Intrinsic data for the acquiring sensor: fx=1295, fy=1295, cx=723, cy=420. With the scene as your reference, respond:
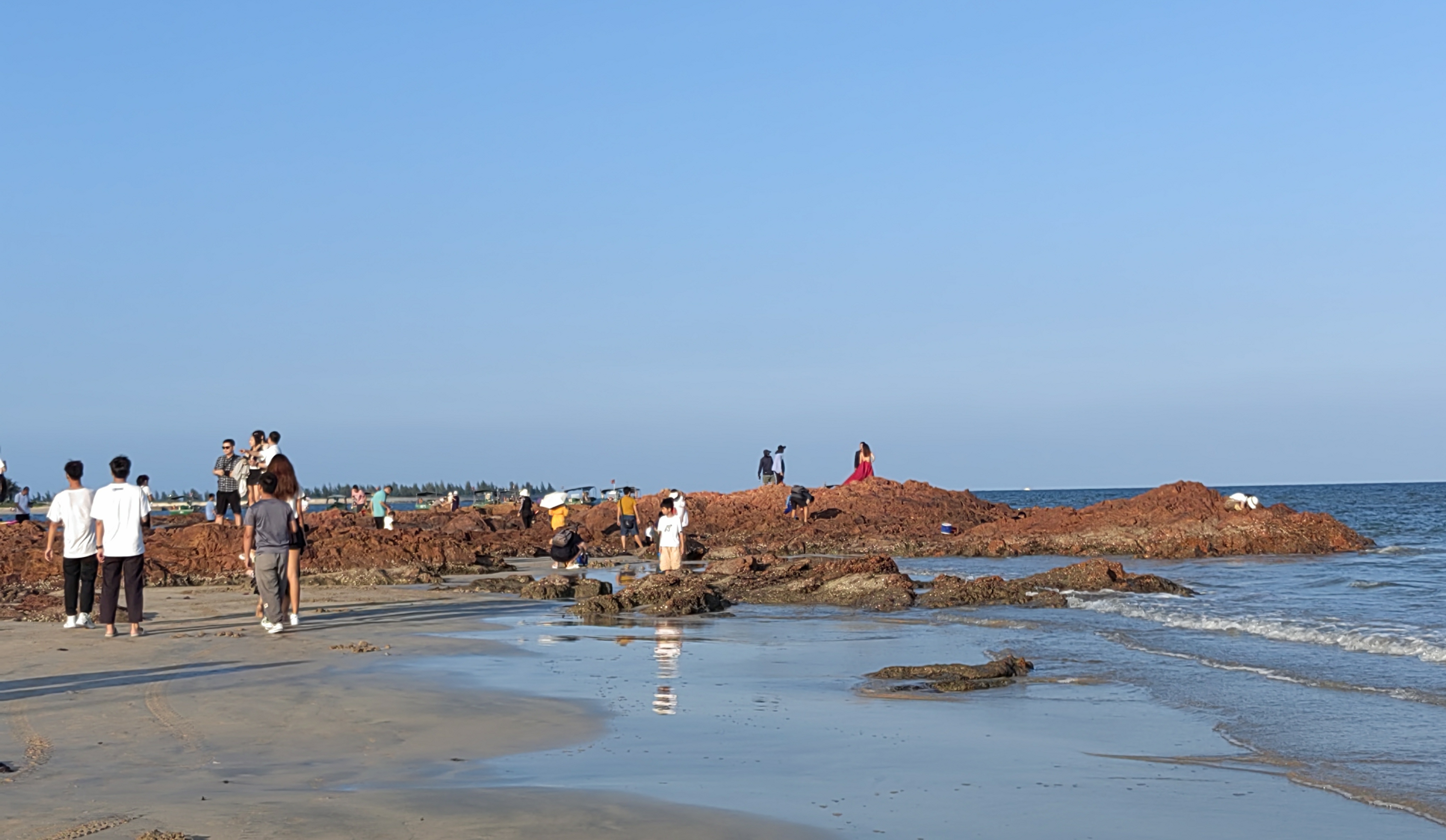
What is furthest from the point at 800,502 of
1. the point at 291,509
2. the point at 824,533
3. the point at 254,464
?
the point at 291,509

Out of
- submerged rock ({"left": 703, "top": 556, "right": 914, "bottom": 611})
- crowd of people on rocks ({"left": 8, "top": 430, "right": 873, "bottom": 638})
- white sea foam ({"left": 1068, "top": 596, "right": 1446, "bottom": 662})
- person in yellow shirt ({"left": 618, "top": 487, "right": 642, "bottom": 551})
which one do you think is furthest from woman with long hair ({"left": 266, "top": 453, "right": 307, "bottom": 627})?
person in yellow shirt ({"left": 618, "top": 487, "right": 642, "bottom": 551})

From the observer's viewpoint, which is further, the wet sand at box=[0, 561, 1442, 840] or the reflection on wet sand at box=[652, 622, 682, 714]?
the reflection on wet sand at box=[652, 622, 682, 714]

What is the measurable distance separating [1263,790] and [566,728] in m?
4.12

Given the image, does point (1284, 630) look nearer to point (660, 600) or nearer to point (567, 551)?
point (660, 600)

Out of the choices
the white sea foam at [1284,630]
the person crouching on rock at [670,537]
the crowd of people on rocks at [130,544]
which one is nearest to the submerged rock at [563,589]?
the person crouching on rock at [670,537]

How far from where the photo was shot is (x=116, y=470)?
12.5 meters

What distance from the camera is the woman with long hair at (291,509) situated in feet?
43.0

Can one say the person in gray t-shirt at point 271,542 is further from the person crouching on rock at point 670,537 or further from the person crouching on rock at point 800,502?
the person crouching on rock at point 800,502

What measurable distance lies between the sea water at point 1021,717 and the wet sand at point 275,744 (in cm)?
42

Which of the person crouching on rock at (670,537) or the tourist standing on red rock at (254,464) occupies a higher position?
the tourist standing on red rock at (254,464)

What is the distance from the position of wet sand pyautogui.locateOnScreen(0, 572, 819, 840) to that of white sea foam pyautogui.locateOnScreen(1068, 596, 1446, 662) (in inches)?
341

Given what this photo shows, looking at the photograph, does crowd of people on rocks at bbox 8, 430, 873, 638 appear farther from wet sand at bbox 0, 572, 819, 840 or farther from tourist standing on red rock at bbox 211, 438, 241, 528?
tourist standing on red rock at bbox 211, 438, 241, 528

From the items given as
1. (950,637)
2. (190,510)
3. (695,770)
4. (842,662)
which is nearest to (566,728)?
(695,770)

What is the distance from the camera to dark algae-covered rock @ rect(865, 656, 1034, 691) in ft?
33.7
